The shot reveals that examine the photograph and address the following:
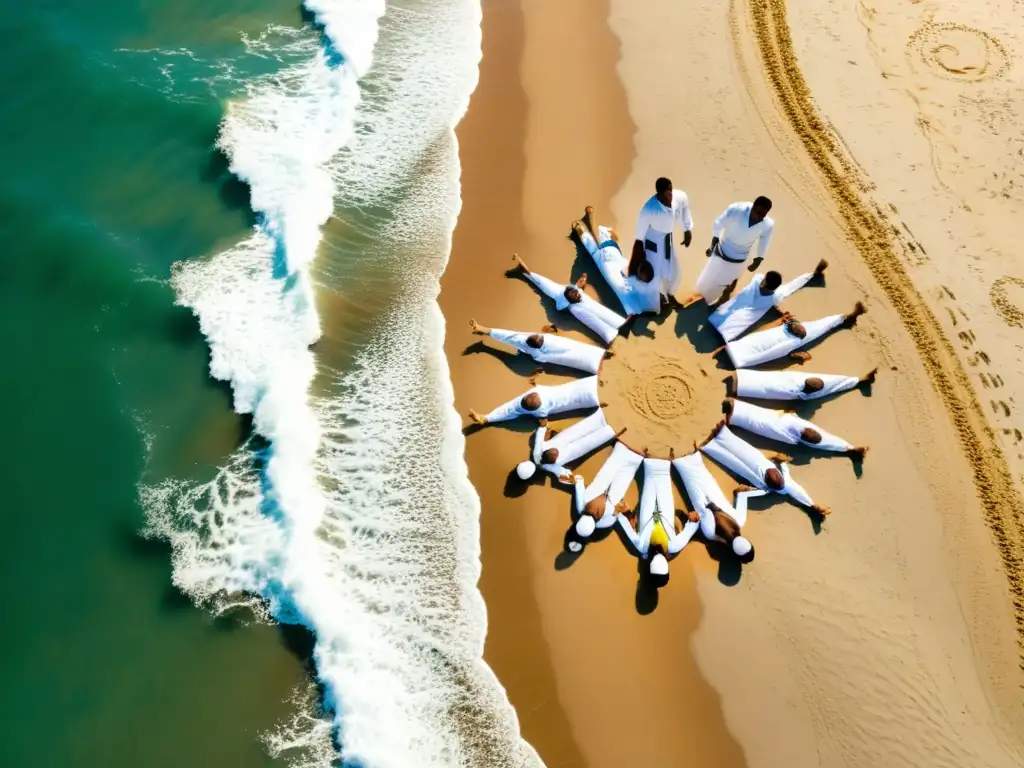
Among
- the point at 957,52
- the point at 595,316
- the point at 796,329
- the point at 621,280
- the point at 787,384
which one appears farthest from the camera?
the point at 957,52

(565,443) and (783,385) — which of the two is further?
(783,385)

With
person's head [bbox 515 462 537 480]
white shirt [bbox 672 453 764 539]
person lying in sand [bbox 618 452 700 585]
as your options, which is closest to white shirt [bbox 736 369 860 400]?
white shirt [bbox 672 453 764 539]

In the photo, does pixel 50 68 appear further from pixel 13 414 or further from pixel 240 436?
pixel 240 436

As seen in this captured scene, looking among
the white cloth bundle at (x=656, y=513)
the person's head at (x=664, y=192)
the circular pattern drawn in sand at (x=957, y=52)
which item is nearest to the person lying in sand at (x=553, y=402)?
the white cloth bundle at (x=656, y=513)

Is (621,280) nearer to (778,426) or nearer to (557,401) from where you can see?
(557,401)

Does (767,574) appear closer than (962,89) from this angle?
Yes

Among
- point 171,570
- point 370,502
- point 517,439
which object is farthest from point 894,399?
point 171,570

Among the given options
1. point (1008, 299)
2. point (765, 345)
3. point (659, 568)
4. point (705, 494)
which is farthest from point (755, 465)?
point (1008, 299)
